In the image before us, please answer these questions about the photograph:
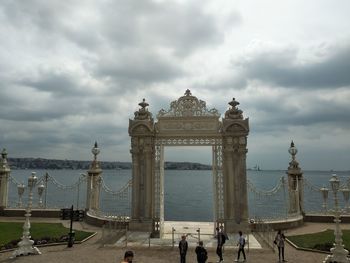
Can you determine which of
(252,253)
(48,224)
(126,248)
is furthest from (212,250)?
(48,224)

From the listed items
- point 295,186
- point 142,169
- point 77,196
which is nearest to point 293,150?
point 295,186

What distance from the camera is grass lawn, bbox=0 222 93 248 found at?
17.4m

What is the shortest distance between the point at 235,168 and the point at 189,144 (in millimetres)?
2840

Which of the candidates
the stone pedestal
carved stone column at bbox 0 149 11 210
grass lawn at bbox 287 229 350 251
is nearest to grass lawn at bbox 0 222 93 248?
the stone pedestal

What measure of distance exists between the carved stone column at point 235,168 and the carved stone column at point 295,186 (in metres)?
6.46

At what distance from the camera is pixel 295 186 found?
2417 cm

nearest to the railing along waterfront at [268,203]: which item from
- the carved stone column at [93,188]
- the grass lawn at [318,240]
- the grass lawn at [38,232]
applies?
the grass lawn at [318,240]

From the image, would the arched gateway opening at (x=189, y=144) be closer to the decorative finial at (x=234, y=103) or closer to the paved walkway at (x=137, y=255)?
the decorative finial at (x=234, y=103)

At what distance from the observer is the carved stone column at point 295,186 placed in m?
23.7

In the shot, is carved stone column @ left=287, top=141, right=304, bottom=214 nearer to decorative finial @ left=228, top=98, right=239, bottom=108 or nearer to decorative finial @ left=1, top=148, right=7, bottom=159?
decorative finial @ left=228, top=98, right=239, bottom=108

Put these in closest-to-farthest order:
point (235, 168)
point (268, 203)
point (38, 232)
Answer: point (38, 232)
point (235, 168)
point (268, 203)

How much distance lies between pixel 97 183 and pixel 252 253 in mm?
12761

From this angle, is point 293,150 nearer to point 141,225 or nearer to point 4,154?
point 141,225

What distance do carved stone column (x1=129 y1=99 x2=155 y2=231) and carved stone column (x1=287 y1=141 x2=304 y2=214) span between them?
1010 cm
